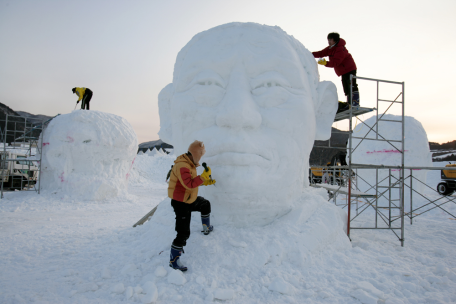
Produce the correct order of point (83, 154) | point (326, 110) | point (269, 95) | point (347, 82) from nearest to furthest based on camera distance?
point (269, 95), point (326, 110), point (347, 82), point (83, 154)

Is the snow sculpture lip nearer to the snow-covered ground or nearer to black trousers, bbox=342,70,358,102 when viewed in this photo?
the snow-covered ground

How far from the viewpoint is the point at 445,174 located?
435 inches

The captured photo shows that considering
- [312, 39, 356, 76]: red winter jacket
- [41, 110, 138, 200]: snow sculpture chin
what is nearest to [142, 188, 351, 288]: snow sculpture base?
[312, 39, 356, 76]: red winter jacket

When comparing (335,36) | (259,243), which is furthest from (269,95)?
(335,36)

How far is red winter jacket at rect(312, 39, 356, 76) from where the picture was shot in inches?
164

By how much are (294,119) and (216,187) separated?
1291mm

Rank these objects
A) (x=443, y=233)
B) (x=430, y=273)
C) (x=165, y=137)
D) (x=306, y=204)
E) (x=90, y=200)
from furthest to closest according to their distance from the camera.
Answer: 1. (x=90, y=200)
2. (x=443, y=233)
3. (x=165, y=137)
4. (x=306, y=204)
5. (x=430, y=273)

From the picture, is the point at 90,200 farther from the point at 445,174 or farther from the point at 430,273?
the point at 445,174

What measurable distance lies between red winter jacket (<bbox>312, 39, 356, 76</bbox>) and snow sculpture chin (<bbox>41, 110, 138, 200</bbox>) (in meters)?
7.03

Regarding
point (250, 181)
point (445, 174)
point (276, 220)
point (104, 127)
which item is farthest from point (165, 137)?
point (445, 174)

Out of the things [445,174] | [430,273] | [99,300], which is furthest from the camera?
[445,174]

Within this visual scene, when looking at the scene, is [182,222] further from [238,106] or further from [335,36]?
[335,36]

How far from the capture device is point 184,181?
8.41 ft

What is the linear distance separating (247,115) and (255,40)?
1065 millimetres
